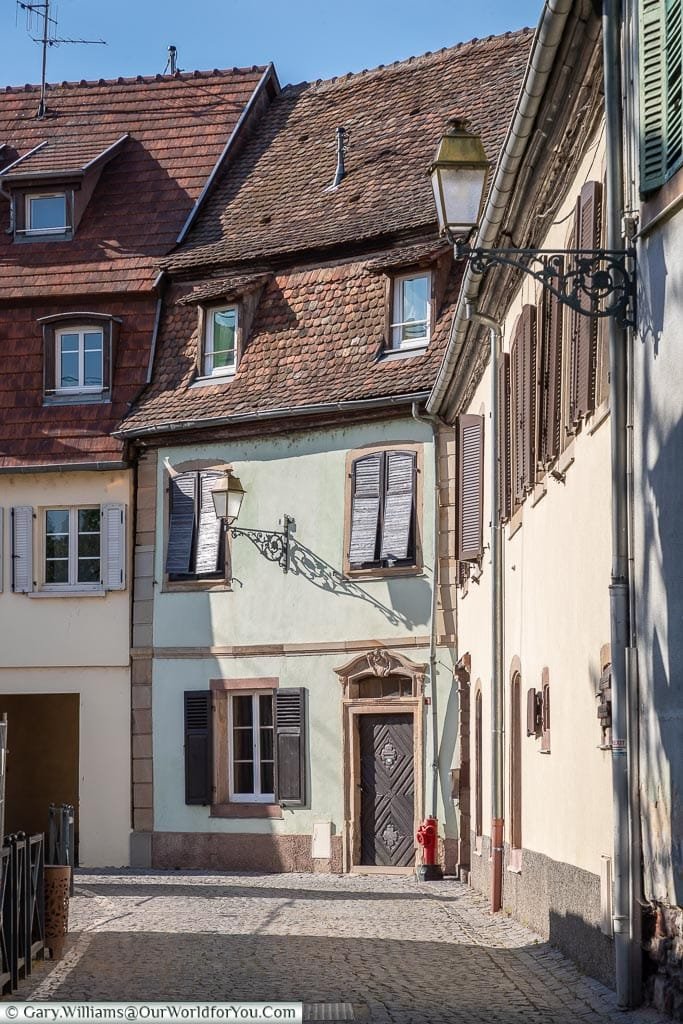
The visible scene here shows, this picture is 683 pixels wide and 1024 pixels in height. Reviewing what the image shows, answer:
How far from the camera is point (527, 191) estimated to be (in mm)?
13578

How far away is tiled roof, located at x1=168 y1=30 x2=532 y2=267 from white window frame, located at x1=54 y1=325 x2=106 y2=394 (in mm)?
1519

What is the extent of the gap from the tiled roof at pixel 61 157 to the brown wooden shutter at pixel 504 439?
12.4 metres

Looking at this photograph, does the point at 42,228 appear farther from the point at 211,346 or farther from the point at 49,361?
the point at 211,346

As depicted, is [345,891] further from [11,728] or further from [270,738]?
[11,728]

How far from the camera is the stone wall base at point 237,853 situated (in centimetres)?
2320

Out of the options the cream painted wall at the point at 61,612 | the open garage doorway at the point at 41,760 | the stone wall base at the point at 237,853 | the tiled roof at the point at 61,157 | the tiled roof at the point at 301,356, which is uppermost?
the tiled roof at the point at 61,157

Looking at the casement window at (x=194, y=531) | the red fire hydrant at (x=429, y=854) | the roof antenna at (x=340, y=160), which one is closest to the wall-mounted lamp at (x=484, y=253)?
the red fire hydrant at (x=429, y=854)

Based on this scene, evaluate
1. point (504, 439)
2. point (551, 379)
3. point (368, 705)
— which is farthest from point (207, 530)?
point (551, 379)

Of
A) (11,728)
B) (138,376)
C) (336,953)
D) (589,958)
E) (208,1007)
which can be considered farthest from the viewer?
(11,728)

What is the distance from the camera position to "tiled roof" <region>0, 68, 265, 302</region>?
2673 centimetres

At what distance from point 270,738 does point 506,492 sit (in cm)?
822

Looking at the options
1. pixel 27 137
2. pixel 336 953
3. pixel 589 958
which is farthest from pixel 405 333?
pixel 589 958

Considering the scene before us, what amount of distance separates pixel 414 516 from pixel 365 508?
76cm

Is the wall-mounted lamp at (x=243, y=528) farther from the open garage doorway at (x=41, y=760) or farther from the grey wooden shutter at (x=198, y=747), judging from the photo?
the open garage doorway at (x=41, y=760)
